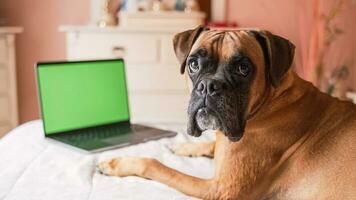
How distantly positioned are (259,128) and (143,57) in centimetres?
179

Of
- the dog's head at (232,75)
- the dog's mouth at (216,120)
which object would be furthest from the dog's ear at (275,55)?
the dog's mouth at (216,120)

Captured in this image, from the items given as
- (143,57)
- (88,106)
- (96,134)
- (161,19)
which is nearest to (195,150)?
(96,134)

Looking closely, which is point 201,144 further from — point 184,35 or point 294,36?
point 294,36

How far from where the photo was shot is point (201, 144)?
5.37 feet

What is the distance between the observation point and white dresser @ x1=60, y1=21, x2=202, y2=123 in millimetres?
2955

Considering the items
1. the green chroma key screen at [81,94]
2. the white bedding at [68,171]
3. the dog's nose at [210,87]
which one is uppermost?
the dog's nose at [210,87]

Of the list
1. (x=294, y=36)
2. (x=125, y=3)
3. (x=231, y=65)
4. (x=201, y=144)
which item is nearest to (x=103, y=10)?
(x=125, y=3)

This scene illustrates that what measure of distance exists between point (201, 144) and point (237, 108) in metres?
0.44

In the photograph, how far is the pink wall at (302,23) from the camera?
3.28 m

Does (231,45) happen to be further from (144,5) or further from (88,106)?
(144,5)

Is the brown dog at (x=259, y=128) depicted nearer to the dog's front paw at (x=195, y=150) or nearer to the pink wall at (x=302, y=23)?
the dog's front paw at (x=195, y=150)

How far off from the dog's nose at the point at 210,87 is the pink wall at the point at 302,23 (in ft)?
7.03

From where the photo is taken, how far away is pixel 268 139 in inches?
51.0

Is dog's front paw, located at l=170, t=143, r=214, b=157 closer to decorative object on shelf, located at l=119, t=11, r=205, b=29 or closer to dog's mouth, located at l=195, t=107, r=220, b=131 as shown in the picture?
dog's mouth, located at l=195, t=107, r=220, b=131
